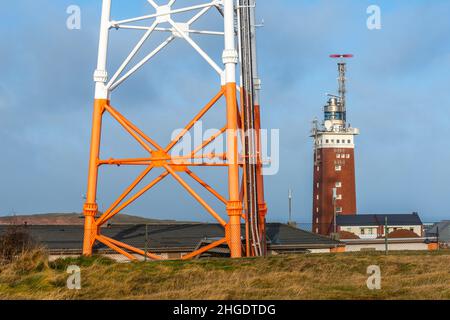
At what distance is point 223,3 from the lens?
27844 millimetres

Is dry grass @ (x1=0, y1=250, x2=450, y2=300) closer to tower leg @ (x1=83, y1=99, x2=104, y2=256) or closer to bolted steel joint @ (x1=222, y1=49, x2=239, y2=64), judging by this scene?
tower leg @ (x1=83, y1=99, x2=104, y2=256)

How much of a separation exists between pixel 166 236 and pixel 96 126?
909 centimetres

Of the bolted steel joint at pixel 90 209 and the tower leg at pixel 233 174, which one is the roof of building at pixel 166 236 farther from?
the tower leg at pixel 233 174

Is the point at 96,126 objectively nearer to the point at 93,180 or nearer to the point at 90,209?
the point at 93,180

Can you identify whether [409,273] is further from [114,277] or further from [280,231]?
[280,231]

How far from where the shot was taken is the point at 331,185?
93.4 meters

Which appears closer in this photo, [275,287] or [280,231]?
[275,287]

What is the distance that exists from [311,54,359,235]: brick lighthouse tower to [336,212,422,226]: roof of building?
2.68 m

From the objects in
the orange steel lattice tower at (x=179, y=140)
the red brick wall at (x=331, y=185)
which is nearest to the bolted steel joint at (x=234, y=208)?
the orange steel lattice tower at (x=179, y=140)

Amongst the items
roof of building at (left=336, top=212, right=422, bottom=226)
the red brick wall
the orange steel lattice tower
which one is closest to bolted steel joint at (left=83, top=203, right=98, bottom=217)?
the orange steel lattice tower

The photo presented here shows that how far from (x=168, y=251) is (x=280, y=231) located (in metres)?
10.1

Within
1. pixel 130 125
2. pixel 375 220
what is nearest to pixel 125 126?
pixel 130 125
